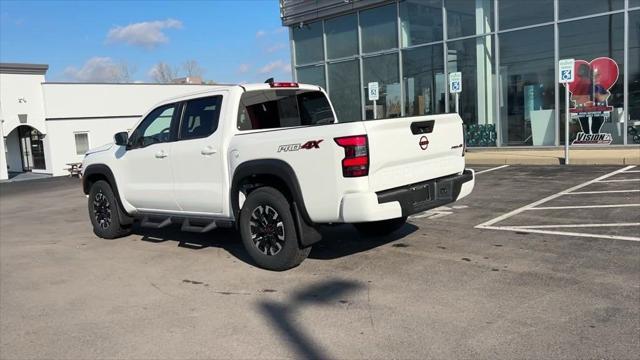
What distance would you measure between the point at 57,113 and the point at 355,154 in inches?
1070

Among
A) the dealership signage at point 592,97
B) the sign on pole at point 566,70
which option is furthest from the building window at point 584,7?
the sign on pole at point 566,70

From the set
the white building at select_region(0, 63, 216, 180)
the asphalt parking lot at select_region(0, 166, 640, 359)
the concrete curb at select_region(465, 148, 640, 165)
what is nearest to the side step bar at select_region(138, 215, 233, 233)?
the asphalt parking lot at select_region(0, 166, 640, 359)

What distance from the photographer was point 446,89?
2038 centimetres

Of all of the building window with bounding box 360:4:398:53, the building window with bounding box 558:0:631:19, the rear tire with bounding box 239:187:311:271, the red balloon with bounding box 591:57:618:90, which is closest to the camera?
the rear tire with bounding box 239:187:311:271

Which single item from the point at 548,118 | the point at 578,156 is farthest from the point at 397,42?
the point at 578,156

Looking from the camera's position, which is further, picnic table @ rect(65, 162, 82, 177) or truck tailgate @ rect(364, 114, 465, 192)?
picnic table @ rect(65, 162, 82, 177)

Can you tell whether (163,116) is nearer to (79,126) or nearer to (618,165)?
(618,165)

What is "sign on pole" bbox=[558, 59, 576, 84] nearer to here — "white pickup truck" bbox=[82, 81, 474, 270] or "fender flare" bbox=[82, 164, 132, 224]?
"white pickup truck" bbox=[82, 81, 474, 270]

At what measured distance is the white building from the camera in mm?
27719

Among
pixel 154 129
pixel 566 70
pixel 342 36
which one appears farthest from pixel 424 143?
pixel 342 36

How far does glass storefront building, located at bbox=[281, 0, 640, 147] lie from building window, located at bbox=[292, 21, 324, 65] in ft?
0.14

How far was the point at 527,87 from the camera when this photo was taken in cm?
1822

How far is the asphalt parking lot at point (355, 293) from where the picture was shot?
13.2ft

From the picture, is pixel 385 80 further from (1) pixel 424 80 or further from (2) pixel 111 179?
(2) pixel 111 179
